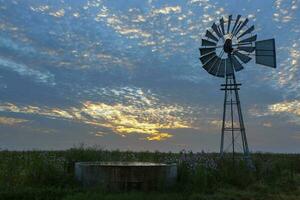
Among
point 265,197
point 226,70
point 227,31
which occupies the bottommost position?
point 265,197

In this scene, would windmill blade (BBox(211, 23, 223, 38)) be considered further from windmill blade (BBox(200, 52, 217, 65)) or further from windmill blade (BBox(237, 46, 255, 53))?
windmill blade (BBox(237, 46, 255, 53))

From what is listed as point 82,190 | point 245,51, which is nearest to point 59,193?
point 82,190

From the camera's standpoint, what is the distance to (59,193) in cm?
1554

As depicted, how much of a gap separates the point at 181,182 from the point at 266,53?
33.7 ft

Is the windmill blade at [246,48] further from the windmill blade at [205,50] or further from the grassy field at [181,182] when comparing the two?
the grassy field at [181,182]

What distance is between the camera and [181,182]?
18469 millimetres

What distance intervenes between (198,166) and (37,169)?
6961mm

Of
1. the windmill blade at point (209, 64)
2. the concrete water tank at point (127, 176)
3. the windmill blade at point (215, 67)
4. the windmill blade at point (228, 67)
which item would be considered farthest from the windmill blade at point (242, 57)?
the concrete water tank at point (127, 176)

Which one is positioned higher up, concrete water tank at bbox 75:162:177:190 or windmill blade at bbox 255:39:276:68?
windmill blade at bbox 255:39:276:68

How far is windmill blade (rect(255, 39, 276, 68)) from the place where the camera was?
24.7 m

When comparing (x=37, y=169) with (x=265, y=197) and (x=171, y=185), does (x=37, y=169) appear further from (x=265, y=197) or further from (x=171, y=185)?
(x=265, y=197)

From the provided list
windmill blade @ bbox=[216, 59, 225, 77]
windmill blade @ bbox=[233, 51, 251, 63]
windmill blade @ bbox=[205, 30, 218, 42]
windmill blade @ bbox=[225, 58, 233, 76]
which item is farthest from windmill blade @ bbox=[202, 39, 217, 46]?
windmill blade @ bbox=[233, 51, 251, 63]

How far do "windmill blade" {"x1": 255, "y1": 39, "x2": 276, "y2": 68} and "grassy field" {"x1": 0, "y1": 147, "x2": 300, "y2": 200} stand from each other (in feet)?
19.2

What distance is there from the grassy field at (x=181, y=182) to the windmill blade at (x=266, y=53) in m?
5.86
